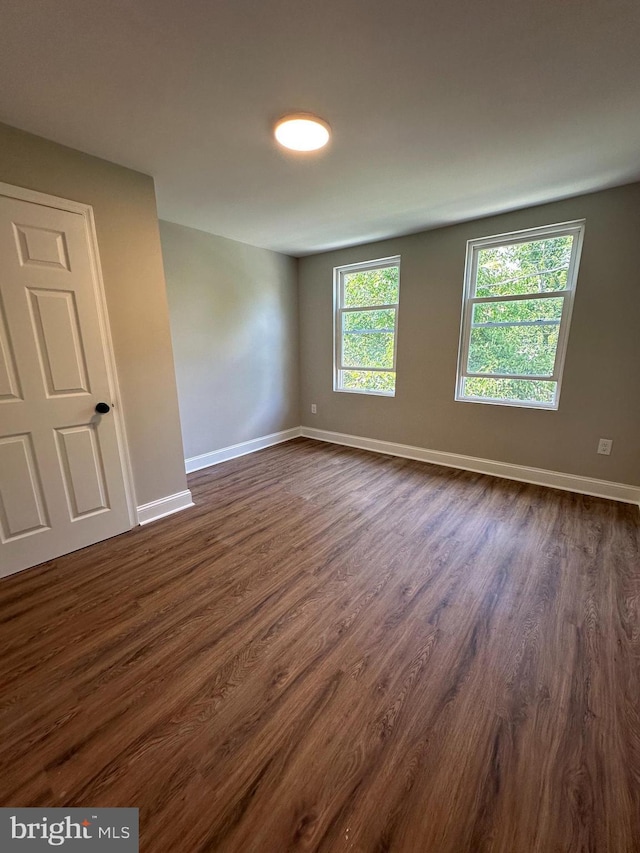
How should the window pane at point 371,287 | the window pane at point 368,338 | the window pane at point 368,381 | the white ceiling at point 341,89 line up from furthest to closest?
1. the window pane at point 368,381
2. the window pane at point 368,338
3. the window pane at point 371,287
4. the white ceiling at point 341,89

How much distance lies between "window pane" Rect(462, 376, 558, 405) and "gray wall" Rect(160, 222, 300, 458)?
7.81 ft

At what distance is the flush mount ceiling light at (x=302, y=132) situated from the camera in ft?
5.75

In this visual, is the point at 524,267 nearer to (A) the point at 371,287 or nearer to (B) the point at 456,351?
(B) the point at 456,351

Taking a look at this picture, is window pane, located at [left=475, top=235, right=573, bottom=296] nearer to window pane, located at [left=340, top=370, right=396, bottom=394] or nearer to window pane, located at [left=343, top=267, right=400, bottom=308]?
window pane, located at [left=343, top=267, right=400, bottom=308]

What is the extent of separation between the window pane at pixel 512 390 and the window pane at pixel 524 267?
82 centimetres

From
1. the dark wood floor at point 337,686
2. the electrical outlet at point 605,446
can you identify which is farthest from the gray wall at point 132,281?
the electrical outlet at point 605,446

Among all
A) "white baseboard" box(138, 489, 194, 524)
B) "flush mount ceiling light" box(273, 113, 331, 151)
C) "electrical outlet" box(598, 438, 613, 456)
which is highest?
"flush mount ceiling light" box(273, 113, 331, 151)

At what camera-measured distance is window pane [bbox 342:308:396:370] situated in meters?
4.07

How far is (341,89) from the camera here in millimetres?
1571

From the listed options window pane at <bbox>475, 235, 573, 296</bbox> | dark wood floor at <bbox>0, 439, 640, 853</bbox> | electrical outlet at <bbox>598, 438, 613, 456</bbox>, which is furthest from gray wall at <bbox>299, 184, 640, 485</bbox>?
dark wood floor at <bbox>0, 439, 640, 853</bbox>

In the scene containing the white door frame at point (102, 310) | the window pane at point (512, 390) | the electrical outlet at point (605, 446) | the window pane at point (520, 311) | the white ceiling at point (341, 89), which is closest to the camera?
the white ceiling at point (341, 89)

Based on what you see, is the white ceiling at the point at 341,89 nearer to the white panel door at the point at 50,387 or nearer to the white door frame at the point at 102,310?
the white door frame at the point at 102,310

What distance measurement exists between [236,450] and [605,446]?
12.1 feet

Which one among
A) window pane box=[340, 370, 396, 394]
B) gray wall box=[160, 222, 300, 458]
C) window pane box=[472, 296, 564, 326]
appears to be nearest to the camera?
window pane box=[472, 296, 564, 326]
